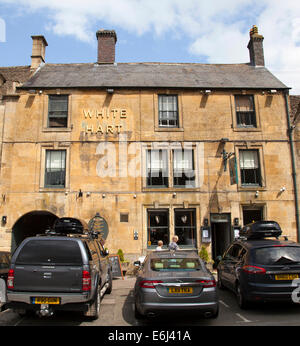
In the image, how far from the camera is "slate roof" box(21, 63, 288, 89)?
16.2 meters

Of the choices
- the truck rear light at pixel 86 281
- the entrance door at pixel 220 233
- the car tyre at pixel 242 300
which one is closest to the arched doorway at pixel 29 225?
the entrance door at pixel 220 233

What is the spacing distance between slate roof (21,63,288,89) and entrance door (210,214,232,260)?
6.95 m

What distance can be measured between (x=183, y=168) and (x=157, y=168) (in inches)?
52.4

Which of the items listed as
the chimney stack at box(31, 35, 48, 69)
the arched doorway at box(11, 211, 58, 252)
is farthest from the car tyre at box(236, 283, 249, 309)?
the chimney stack at box(31, 35, 48, 69)

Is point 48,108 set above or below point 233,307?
above

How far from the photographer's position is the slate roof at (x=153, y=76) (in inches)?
638

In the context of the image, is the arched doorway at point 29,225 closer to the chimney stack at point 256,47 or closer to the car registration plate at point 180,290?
the car registration plate at point 180,290

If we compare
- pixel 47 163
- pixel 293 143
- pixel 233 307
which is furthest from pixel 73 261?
pixel 293 143

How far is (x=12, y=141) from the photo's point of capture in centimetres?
1524

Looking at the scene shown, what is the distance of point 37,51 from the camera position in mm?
18500

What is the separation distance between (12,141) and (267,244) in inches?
515

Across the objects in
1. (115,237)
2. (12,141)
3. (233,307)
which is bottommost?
(233,307)
